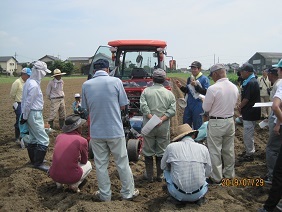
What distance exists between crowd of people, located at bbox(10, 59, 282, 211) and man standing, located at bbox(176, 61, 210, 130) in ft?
0.07

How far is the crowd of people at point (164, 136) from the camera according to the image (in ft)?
12.9

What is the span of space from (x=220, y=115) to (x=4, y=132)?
696 cm

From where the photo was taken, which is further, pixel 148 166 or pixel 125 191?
pixel 148 166

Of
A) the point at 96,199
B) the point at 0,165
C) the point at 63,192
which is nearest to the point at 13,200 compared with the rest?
the point at 63,192

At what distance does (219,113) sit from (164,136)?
0.97 m

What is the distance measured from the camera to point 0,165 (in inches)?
241

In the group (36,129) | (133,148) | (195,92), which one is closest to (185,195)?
(133,148)

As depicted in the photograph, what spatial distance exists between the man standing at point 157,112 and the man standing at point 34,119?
1992 mm

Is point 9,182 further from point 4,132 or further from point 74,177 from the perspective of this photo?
point 4,132

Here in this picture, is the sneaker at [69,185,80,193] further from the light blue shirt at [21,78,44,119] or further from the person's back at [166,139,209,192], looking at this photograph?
the light blue shirt at [21,78,44,119]

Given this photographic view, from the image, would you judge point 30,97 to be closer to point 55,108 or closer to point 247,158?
point 55,108

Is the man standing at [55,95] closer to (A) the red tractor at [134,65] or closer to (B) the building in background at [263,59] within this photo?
Result: (A) the red tractor at [134,65]

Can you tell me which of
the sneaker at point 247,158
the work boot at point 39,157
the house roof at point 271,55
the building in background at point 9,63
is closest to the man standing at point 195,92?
the sneaker at point 247,158
